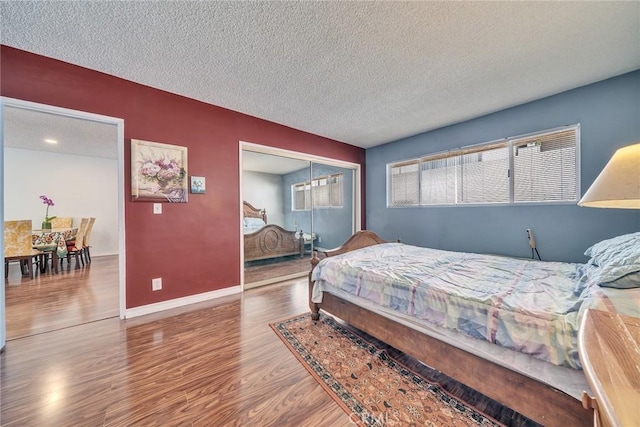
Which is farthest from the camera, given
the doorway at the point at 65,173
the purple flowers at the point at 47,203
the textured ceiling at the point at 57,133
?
the purple flowers at the point at 47,203

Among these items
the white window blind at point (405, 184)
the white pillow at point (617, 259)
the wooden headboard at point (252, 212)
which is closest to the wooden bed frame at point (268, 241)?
the wooden headboard at point (252, 212)

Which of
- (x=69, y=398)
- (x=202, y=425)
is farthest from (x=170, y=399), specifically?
(x=69, y=398)

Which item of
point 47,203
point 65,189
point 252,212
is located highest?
point 65,189

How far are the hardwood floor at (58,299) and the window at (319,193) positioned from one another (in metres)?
2.99

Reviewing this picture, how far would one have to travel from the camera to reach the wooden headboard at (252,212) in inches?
140

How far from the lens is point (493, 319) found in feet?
4.20

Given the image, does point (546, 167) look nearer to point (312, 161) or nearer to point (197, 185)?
point (312, 161)

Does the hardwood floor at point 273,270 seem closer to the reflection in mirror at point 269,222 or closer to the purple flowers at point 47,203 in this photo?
the reflection in mirror at point 269,222

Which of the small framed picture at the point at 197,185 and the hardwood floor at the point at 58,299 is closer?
the hardwood floor at the point at 58,299

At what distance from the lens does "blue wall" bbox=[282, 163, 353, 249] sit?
→ 426 cm

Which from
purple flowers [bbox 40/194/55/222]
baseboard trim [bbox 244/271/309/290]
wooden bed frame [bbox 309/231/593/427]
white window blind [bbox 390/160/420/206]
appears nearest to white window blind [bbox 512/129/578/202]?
white window blind [bbox 390/160/420/206]

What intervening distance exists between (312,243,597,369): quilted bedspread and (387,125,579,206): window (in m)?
1.23

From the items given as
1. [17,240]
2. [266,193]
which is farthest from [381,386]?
[17,240]

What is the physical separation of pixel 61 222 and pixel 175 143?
196 inches
